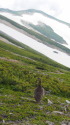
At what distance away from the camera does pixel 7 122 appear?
60.8 ft

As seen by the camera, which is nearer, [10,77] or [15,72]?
[10,77]

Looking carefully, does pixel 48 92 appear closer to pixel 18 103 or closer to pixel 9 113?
pixel 18 103

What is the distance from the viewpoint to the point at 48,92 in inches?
1432

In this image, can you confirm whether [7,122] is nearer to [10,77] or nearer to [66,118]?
[66,118]

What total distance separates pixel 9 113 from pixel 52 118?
4172 mm

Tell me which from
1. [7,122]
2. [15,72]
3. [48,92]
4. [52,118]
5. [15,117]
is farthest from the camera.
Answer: [15,72]

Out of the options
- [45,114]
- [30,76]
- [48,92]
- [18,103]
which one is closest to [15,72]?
[30,76]

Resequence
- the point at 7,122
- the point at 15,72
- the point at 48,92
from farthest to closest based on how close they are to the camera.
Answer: the point at 15,72
the point at 48,92
the point at 7,122

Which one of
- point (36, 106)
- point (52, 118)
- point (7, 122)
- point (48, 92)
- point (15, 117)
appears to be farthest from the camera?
point (48, 92)

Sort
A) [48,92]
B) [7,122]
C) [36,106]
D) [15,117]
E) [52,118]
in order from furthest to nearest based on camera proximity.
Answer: [48,92]
[36,106]
[52,118]
[15,117]
[7,122]

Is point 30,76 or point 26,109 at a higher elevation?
point 30,76

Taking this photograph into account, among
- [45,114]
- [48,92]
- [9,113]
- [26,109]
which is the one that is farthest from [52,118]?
[48,92]

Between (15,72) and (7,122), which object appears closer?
(7,122)

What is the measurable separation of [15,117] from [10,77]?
1780cm
